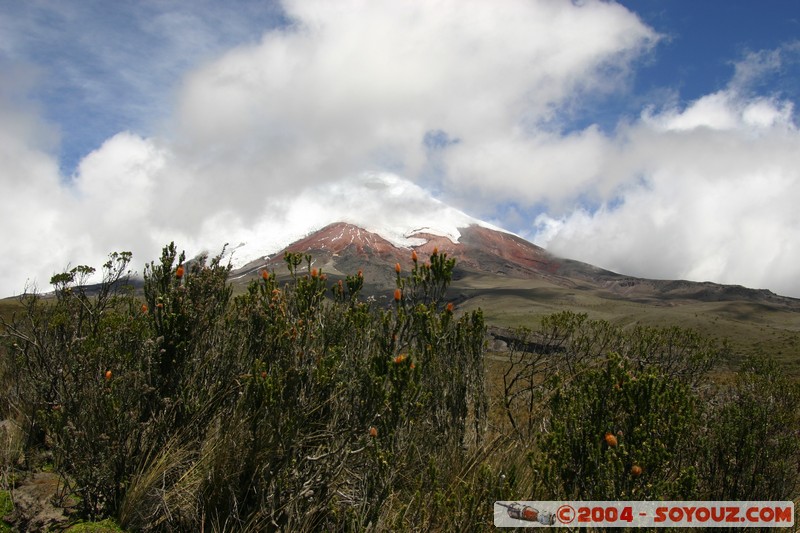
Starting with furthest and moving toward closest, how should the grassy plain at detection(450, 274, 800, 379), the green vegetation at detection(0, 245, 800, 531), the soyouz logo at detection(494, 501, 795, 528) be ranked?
1. the grassy plain at detection(450, 274, 800, 379)
2. the green vegetation at detection(0, 245, 800, 531)
3. the soyouz logo at detection(494, 501, 795, 528)

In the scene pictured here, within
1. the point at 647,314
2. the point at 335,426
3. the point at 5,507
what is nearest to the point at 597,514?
the point at 335,426

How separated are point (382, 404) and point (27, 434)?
15.6ft

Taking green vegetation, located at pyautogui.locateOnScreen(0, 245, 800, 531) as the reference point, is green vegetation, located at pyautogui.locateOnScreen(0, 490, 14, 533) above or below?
below

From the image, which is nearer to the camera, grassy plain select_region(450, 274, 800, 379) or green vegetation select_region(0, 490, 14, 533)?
green vegetation select_region(0, 490, 14, 533)

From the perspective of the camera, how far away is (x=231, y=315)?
577 cm

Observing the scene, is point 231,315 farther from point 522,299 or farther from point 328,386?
point 522,299

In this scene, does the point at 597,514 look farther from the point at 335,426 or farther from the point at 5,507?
the point at 5,507

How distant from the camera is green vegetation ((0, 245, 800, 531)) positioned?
3.75 metres

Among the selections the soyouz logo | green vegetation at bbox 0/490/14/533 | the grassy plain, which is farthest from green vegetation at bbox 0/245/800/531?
the grassy plain

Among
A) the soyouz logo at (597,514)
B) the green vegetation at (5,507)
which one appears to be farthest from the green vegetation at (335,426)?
the green vegetation at (5,507)

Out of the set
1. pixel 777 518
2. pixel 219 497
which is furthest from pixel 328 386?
pixel 777 518

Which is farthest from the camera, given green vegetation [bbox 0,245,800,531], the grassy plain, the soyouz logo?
the grassy plain

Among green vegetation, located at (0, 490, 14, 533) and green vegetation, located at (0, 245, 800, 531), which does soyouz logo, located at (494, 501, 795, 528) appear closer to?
green vegetation, located at (0, 245, 800, 531)

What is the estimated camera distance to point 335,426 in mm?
4191
